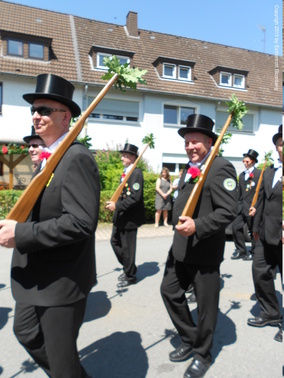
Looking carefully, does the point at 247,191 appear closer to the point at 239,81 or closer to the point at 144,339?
the point at 144,339

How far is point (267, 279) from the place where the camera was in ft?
12.7

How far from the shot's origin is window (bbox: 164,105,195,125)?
1928 centimetres

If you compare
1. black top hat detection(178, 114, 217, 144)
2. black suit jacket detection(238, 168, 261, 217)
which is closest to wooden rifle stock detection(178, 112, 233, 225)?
black top hat detection(178, 114, 217, 144)

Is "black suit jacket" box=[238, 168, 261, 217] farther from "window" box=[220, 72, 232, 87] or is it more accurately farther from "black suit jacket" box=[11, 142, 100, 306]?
"window" box=[220, 72, 232, 87]

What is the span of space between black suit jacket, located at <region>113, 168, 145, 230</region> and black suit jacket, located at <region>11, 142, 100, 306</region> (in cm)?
307

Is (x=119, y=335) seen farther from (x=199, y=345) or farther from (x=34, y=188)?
(x=34, y=188)

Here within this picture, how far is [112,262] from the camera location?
22.3 ft

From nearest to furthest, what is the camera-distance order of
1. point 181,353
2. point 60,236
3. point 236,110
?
point 60,236 → point 181,353 → point 236,110

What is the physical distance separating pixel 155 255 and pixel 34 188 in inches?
228

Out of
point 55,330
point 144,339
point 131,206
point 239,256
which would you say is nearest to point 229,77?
point 239,256

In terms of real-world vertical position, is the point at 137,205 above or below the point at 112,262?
above

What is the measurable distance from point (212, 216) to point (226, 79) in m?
21.2

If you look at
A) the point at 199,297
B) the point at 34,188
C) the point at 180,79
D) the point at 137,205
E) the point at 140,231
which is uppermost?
the point at 180,79

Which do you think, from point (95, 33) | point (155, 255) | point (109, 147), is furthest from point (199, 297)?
point (95, 33)
